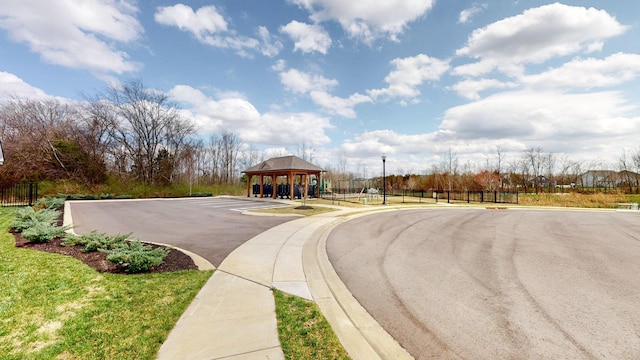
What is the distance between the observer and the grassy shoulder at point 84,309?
8.75 ft

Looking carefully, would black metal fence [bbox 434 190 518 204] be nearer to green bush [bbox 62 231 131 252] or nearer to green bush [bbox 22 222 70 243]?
green bush [bbox 62 231 131 252]

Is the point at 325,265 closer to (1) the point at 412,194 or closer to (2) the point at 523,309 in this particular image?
(2) the point at 523,309

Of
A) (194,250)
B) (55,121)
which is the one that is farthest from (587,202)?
(55,121)

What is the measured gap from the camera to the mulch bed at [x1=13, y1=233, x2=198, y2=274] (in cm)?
507

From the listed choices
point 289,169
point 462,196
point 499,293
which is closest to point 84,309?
point 499,293

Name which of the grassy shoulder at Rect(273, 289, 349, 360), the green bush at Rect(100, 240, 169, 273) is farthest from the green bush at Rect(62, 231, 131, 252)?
the grassy shoulder at Rect(273, 289, 349, 360)

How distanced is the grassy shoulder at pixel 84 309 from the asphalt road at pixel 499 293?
111 inches

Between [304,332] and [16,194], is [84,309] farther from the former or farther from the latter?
[16,194]

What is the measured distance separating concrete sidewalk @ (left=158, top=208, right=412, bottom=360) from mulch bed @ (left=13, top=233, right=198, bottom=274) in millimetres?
894

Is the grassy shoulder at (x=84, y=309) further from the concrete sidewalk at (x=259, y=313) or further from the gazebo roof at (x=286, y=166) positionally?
the gazebo roof at (x=286, y=166)

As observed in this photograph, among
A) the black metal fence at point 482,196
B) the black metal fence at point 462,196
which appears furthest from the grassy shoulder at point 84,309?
the black metal fence at point 482,196

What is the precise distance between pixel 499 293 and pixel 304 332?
3535 millimetres

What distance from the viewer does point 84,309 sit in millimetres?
3420

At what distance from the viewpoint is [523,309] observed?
3822 millimetres
